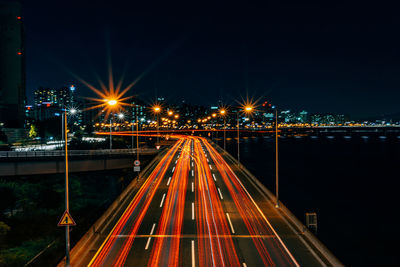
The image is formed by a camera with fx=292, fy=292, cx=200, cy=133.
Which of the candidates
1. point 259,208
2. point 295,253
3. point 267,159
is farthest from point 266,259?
point 267,159

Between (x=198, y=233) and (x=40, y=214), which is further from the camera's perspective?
(x=40, y=214)

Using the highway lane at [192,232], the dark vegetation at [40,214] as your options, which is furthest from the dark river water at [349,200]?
the dark vegetation at [40,214]

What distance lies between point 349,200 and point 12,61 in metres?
149

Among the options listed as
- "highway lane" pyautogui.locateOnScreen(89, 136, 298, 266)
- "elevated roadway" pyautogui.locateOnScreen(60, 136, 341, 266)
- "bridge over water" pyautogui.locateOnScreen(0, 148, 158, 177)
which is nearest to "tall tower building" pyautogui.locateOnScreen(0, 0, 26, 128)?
"bridge over water" pyautogui.locateOnScreen(0, 148, 158, 177)

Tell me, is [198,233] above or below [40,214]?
above

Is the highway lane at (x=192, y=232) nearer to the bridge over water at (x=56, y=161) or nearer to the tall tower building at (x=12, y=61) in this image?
the bridge over water at (x=56, y=161)

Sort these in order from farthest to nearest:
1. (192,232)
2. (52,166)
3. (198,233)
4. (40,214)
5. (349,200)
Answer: (349,200), (52,166), (40,214), (192,232), (198,233)

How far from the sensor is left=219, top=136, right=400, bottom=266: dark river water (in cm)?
2989

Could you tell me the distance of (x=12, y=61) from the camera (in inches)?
5374

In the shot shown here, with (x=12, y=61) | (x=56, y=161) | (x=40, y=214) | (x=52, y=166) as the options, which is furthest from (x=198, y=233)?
(x=12, y=61)

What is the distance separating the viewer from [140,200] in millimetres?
24828

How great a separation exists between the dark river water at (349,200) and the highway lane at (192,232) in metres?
12.8

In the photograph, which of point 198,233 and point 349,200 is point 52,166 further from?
point 349,200

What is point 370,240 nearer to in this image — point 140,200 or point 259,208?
point 259,208
